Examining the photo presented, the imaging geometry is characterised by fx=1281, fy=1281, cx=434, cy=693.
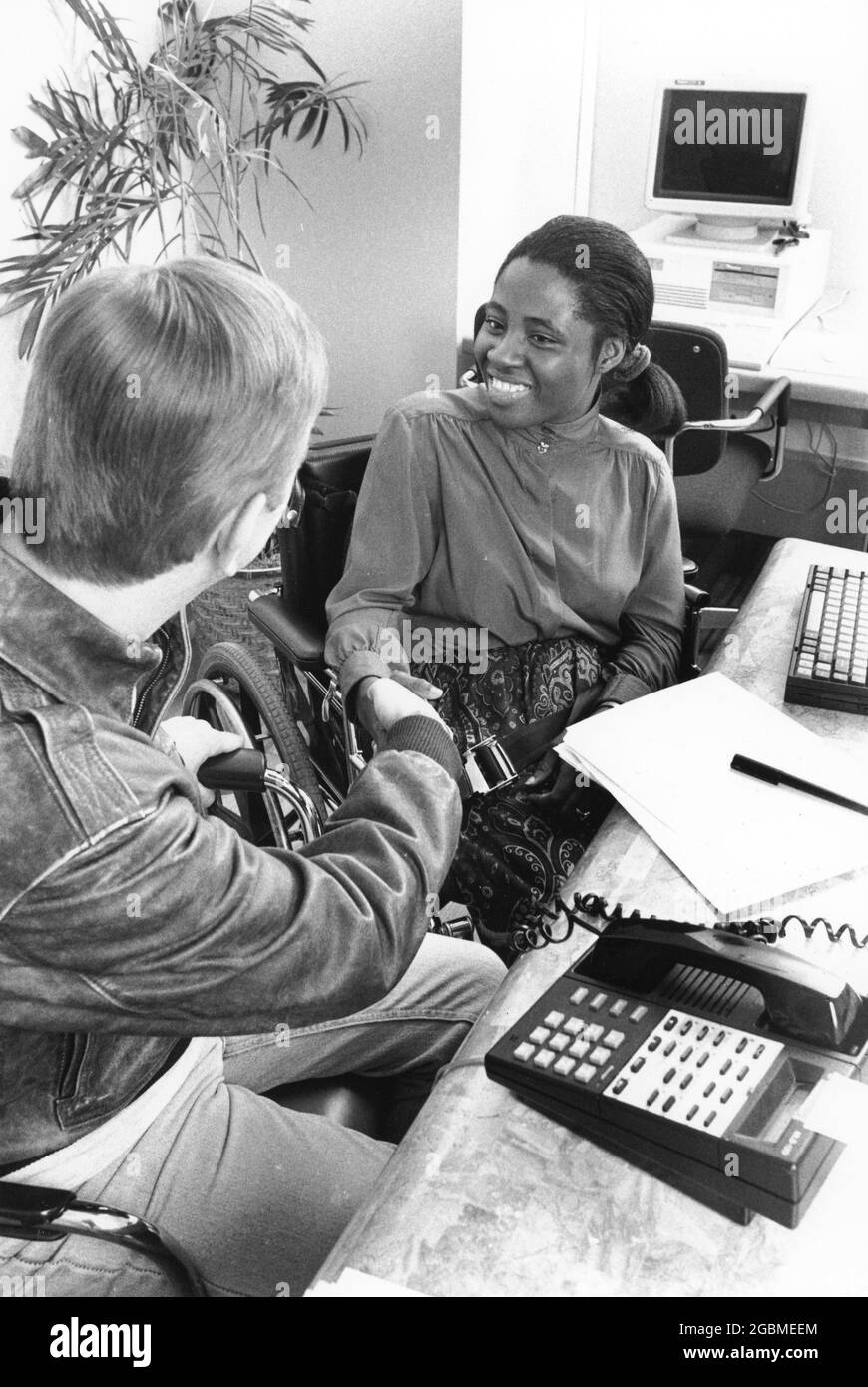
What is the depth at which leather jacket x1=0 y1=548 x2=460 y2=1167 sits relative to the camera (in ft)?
2.61

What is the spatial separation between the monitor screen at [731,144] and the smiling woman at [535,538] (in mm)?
1471

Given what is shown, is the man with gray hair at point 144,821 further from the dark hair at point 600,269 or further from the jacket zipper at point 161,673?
the dark hair at point 600,269

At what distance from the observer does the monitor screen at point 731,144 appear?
3020 mm

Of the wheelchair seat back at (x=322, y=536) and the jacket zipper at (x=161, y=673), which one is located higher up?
the jacket zipper at (x=161, y=673)

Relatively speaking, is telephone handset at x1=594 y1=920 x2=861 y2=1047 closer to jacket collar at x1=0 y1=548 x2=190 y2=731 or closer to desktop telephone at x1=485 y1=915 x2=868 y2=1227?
desktop telephone at x1=485 y1=915 x2=868 y2=1227

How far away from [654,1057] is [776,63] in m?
3.19

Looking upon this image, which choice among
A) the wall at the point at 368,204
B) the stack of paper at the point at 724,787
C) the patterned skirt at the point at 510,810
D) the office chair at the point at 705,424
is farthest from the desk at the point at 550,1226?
the wall at the point at 368,204

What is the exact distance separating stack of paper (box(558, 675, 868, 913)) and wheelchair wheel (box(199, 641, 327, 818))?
0.62 m

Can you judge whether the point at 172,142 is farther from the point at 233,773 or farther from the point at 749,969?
the point at 749,969

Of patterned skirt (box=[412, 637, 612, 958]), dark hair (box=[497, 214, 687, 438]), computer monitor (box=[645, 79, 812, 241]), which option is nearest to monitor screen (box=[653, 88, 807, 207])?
computer monitor (box=[645, 79, 812, 241])

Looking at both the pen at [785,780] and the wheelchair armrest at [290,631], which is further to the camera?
the wheelchair armrest at [290,631]

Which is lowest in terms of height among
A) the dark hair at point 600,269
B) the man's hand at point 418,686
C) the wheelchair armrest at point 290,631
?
the wheelchair armrest at point 290,631

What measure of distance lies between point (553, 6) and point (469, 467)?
6.48 feet

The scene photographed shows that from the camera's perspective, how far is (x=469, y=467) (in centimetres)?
176
